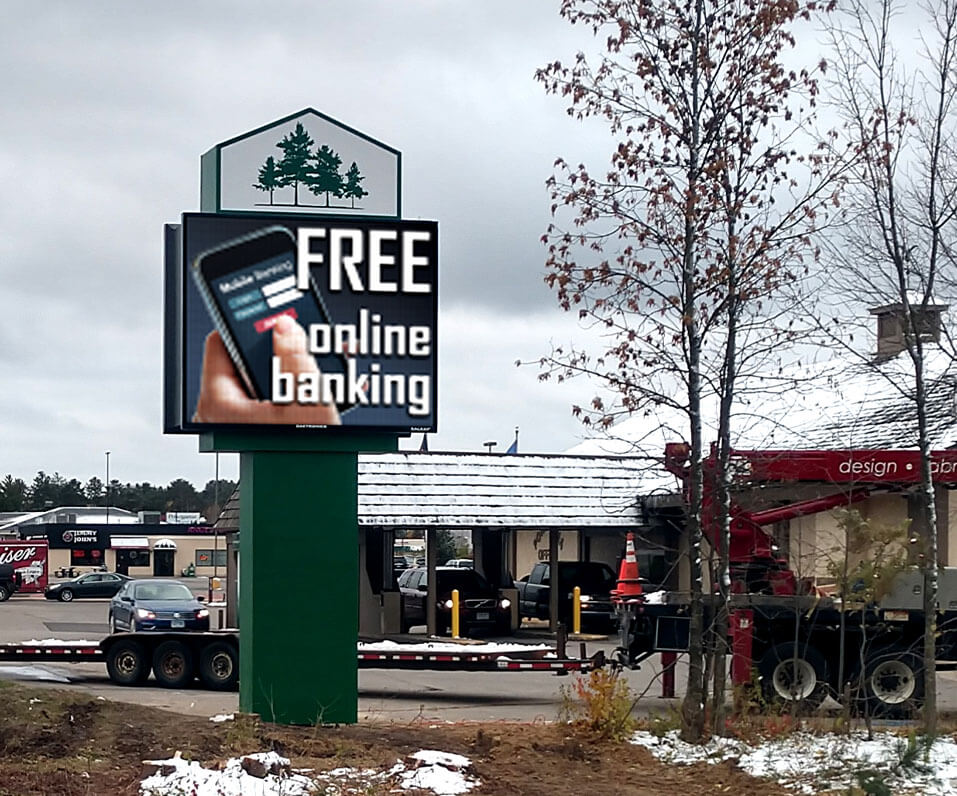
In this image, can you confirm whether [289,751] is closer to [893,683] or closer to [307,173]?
[307,173]

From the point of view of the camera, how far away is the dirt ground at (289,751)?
1159 cm

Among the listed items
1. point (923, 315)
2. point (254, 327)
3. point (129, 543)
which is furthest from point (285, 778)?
point (129, 543)

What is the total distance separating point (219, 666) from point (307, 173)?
990cm

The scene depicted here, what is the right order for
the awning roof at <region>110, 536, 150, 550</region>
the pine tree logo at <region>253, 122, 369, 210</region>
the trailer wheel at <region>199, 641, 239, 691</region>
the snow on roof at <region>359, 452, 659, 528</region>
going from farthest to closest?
the awning roof at <region>110, 536, 150, 550</region> < the snow on roof at <region>359, 452, 659, 528</region> < the trailer wheel at <region>199, 641, 239, 691</region> < the pine tree logo at <region>253, 122, 369, 210</region>

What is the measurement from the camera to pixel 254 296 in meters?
14.1

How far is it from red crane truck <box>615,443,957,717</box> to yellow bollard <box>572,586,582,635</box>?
13.6m

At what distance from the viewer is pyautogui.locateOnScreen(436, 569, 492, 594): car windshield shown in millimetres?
32469

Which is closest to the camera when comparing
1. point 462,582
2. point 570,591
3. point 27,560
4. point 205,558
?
point 462,582

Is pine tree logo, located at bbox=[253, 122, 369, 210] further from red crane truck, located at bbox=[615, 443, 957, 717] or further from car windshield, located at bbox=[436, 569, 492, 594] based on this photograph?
car windshield, located at bbox=[436, 569, 492, 594]

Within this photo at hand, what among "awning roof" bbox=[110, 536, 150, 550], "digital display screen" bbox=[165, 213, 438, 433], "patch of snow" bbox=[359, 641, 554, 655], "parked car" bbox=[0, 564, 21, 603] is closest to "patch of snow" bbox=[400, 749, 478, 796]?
"digital display screen" bbox=[165, 213, 438, 433]

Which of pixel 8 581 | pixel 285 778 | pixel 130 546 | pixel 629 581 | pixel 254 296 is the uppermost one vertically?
pixel 254 296

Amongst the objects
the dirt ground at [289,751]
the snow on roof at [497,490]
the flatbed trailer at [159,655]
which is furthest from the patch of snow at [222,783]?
the snow on roof at [497,490]

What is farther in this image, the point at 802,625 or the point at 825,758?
the point at 802,625

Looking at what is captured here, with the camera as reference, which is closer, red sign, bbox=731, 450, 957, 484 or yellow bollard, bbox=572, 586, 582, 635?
red sign, bbox=731, 450, 957, 484
